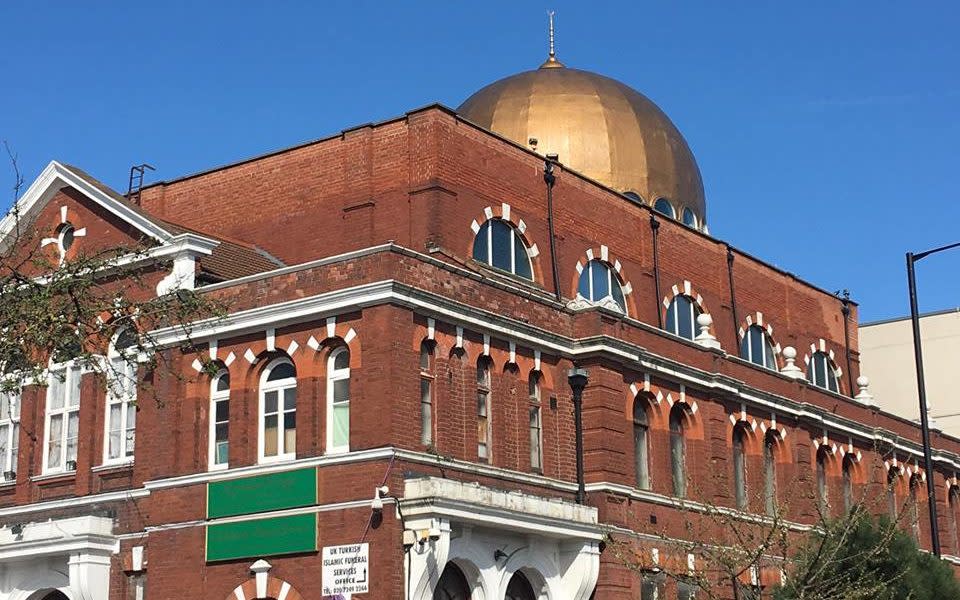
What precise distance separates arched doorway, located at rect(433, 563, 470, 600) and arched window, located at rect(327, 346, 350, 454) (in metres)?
3.25

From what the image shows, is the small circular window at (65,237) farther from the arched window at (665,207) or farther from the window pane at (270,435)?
the arched window at (665,207)

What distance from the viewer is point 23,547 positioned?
32.5m

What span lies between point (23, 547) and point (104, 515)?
1.81m

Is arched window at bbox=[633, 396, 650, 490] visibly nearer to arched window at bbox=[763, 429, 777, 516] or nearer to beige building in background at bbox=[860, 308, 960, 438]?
arched window at bbox=[763, 429, 777, 516]

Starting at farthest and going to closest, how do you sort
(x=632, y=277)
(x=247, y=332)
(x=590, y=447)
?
(x=632, y=277)
(x=590, y=447)
(x=247, y=332)

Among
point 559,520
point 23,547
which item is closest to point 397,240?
point 559,520

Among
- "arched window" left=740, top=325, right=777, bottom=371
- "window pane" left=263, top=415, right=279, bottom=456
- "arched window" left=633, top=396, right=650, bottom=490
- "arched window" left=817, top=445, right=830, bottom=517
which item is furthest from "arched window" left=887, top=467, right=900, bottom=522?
"window pane" left=263, top=415, right=279, bottom=456

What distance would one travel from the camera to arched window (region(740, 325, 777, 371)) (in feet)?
153

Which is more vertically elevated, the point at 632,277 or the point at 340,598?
the point at 632,277

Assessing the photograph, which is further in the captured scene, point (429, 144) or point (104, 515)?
point (429, 144)

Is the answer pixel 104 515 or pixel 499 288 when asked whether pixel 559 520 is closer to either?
pixel 499 288

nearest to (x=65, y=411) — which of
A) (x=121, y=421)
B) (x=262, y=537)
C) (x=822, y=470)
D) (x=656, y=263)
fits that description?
(x=121, y=421)

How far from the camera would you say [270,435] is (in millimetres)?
31078

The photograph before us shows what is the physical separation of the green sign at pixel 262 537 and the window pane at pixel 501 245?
983 cm
